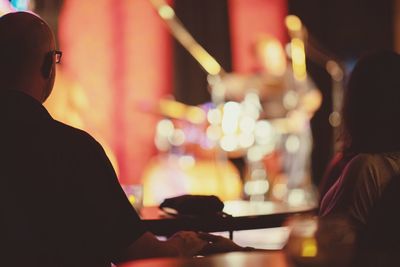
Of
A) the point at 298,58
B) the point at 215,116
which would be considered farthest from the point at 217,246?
the point at 298,58

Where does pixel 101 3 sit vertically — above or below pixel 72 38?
above

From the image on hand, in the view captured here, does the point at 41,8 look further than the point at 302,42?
No

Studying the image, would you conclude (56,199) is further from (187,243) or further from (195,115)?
(195,115)

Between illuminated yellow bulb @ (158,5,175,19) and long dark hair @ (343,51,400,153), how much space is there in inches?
171

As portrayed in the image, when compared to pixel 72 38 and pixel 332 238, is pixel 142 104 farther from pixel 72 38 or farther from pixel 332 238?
pixel 332 238

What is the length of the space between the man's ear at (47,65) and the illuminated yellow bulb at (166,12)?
455cm

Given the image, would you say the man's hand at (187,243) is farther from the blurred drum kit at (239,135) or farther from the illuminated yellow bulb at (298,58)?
the illuminated yellow bulb at (298,58)

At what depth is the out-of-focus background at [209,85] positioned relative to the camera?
5.47 metres

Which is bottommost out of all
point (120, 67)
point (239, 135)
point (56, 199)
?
point (56, 199)

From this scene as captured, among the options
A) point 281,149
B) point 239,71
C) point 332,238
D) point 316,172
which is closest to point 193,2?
point 239,71

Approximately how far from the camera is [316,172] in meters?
6.38

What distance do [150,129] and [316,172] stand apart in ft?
6.30

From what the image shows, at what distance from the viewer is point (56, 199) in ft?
3.88

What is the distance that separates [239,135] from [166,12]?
1.50m
